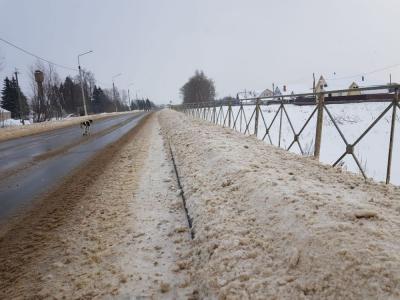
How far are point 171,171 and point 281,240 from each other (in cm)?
418

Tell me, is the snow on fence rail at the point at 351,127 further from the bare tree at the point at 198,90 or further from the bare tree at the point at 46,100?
the bare tree at the point at 198,90

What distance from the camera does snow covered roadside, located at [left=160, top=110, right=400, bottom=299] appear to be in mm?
2207

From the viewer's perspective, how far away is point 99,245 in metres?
3.54

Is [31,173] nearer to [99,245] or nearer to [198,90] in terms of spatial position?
[99,245]

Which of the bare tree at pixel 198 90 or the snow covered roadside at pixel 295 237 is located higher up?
the bare tree at pixel 198 90

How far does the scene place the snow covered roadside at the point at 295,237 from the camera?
2.21m

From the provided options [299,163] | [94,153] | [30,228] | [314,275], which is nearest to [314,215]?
[314,275]

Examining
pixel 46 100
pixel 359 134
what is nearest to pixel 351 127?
pixel 359 134

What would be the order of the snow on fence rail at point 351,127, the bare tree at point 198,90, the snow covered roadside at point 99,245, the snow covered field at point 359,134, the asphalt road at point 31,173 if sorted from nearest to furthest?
the snow covered roadside at point 99,245, the snow on fence rail at point 351,127, the asphalt road at point 31,173, the snow covered field at point 359,134, the bare tree at point 198,90

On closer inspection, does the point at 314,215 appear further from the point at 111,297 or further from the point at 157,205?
the point at 157,205

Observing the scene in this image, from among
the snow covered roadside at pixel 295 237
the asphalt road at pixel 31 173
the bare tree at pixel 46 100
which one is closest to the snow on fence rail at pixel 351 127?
the snow covered roadside at pixel 295 237

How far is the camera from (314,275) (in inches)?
90.9

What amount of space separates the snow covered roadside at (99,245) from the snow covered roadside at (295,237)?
308mm

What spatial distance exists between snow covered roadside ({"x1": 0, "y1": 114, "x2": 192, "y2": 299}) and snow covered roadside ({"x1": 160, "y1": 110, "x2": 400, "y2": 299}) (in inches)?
12.1
